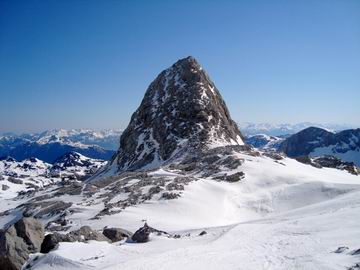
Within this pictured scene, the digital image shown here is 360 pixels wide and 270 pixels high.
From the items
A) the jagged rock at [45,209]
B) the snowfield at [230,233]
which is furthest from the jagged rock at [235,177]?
Answer: the jagged rock at [45,209]

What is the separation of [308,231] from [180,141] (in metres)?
67.7

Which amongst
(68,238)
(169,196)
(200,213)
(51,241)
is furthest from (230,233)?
(169,196)

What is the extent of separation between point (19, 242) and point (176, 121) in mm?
77413

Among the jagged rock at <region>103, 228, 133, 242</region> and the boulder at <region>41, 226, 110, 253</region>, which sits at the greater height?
the boulder at <region>41, 226, 110, 253</region>

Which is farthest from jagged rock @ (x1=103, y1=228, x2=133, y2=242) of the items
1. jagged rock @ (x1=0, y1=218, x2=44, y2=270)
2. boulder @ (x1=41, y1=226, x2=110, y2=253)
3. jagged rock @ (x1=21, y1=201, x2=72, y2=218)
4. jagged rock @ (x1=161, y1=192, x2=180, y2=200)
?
jagged rock @ (x1=21, y1=201, x2=72, y2=218)

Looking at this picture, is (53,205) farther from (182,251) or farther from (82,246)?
(182,251)

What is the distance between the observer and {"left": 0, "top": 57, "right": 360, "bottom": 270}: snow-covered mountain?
72.1 ft

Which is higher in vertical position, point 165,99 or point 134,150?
point 165,99

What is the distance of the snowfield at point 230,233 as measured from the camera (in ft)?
68.0

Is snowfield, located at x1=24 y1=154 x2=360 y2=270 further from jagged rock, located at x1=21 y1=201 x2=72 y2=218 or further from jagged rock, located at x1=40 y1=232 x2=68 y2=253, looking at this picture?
jagged rock, located at x1=21 y1=201 x2=72 y2=218

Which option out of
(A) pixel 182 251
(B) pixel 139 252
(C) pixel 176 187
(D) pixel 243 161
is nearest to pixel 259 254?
(A) pixel 182 251

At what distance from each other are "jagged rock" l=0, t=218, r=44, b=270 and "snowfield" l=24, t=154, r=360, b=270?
2.87ft

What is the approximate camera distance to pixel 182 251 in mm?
23812

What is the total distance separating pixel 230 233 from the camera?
1112 inches
